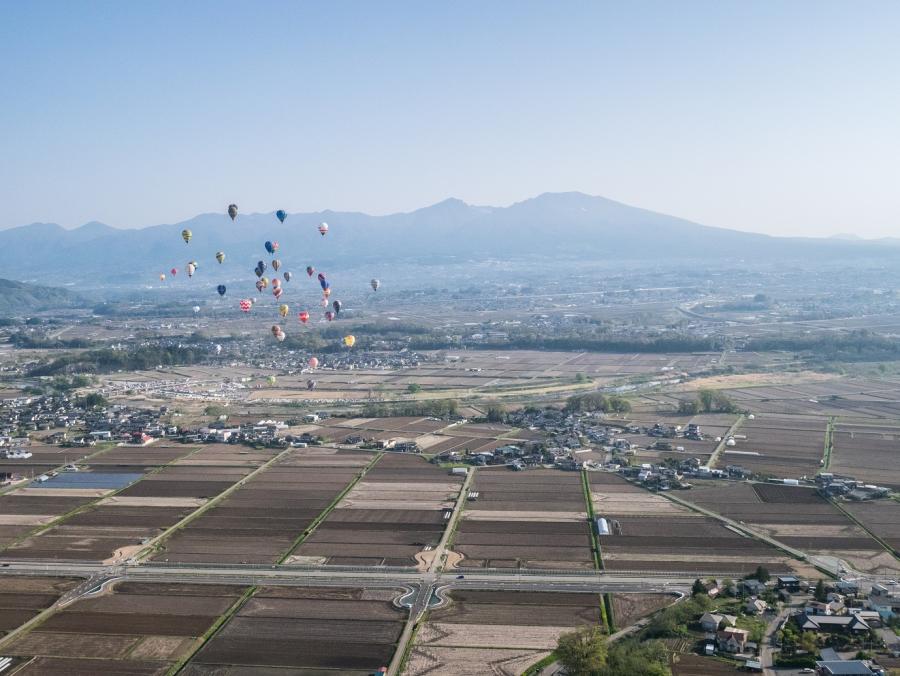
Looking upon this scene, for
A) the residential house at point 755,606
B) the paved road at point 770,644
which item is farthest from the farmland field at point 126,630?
the residential house at point 755,606

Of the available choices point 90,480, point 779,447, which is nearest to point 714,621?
point 779,447

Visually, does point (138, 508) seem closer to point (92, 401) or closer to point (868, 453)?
point (92, 401)

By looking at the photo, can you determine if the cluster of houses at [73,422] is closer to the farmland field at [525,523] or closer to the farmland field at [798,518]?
the farmland field at [525,523]

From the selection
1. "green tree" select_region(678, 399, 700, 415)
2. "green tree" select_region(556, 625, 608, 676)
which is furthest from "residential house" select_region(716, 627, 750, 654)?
"green tree" select_region(678, 399, 700, 415)

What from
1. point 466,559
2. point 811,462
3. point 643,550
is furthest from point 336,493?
point 811,462

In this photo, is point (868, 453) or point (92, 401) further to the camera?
point (92, 401)

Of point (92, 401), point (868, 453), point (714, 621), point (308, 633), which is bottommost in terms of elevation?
point (868, 453)

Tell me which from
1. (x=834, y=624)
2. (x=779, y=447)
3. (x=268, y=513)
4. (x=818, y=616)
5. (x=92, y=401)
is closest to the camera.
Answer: (x=834, y=624)
